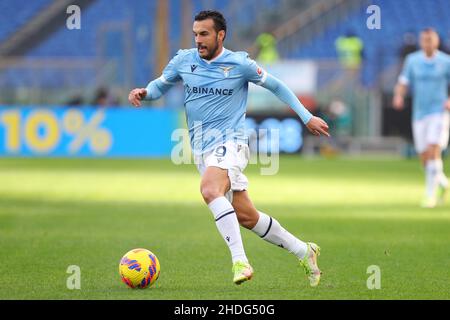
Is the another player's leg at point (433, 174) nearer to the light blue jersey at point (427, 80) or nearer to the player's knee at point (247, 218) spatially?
the light blue jersey at point (427, 80)

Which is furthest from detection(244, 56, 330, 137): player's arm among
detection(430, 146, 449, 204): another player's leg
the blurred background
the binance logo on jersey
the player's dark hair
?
the blurred background

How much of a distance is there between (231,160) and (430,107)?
8371 mm

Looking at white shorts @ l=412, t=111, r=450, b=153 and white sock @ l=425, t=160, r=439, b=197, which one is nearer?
white sock @ l=425, t=160, r=439, b=197

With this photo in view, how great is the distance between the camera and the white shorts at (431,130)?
51.2 ft

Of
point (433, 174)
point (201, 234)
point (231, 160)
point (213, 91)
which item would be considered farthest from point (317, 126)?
point (433, 174)

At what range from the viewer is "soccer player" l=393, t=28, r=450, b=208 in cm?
1550

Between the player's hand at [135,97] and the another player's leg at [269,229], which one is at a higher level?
the player's hand at [135,97]

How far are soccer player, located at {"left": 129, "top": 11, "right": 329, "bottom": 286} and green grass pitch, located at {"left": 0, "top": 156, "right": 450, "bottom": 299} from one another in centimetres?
44

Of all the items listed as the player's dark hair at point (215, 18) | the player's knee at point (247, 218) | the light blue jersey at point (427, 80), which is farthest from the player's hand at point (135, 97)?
the light blue jersey at point (427, 80)

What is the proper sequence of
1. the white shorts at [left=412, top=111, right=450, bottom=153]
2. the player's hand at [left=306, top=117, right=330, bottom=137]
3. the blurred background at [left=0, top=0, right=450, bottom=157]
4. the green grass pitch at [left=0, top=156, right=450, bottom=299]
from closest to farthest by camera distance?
the green grass pitch at [left=0, top=156, right=450, bottom=299]
the player's hand at [left=306, top=117, right=330, bottom=137]
the white shorts at [left=412, top=111, right=450, bottom=153]
the blurred background at [left=0, top=0, right=450, bottom=157]

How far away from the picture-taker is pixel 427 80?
15.7 meters

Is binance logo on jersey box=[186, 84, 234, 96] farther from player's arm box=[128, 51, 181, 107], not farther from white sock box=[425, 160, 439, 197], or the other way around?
white sock box=[425, 160, 439, 197]

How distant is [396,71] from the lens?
29.8 metres

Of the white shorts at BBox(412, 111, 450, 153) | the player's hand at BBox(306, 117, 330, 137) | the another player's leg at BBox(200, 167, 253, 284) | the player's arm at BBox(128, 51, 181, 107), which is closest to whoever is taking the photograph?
the another player's leg at BBox(200, 167, 253, 284)
